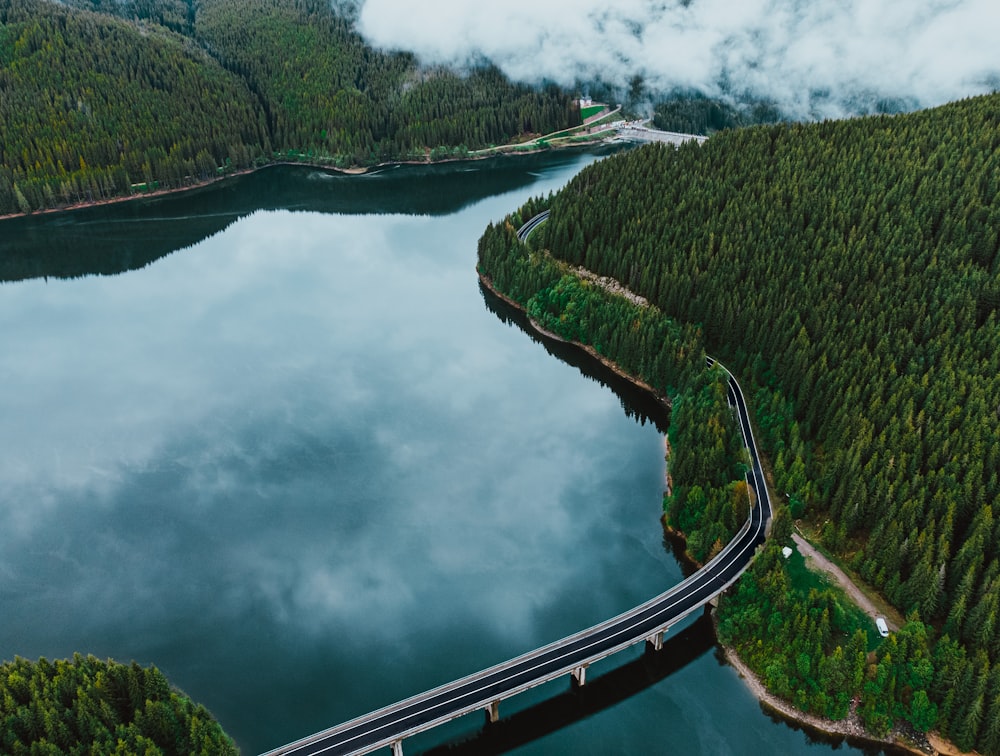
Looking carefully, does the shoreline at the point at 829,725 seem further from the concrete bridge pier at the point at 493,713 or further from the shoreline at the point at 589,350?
the shoreline at the point at 589,350

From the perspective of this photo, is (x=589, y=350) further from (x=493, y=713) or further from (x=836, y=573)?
(x=493, y=713)

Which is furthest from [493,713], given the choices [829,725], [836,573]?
[836,573]

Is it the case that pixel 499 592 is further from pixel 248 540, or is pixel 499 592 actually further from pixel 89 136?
pixel 89 136

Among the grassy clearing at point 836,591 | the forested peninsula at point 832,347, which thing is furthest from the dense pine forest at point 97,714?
the grassy clearing at point 836,591

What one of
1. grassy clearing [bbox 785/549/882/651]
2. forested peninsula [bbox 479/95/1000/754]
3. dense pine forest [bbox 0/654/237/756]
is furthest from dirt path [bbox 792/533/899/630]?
dense pine forest [bbox 0/654/237/756]

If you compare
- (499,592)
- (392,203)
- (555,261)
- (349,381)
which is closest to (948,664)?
(499,592)
